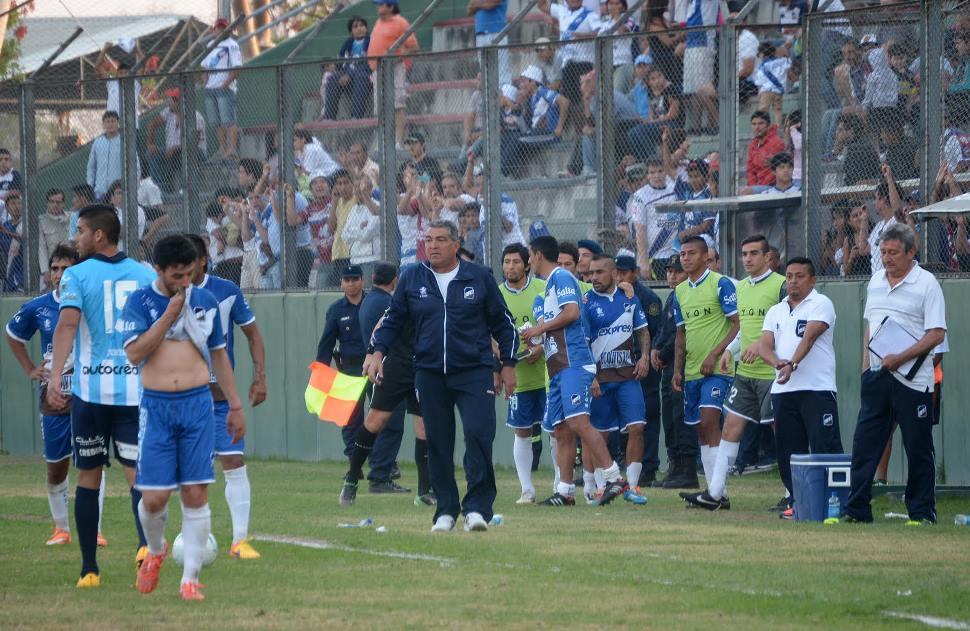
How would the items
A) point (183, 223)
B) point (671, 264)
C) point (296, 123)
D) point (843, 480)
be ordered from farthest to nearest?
point (183, 223)
point (296, 123)
point (671, 264)
point (843, 480)

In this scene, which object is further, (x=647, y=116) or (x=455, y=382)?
(x=647, y=116)

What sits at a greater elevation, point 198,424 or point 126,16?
point 126,16

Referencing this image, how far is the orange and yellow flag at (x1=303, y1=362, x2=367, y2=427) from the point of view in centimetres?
1623

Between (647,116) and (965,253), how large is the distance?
3810 mm

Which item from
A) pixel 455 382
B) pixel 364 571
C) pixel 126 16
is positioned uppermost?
pixel 126 16

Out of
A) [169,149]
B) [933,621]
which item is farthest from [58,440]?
[169,149]

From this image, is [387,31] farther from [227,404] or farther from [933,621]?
[933,621]

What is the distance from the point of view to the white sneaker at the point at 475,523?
11422mm

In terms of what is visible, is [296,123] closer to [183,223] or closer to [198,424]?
[183,223]

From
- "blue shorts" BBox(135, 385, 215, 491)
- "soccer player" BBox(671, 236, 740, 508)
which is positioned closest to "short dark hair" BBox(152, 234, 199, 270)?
"blue shorts" BBox(135, 385, 215, 491)

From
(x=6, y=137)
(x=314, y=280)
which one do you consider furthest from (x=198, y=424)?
(x=6, y=137)

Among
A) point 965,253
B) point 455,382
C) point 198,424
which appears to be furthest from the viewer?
point 965,253

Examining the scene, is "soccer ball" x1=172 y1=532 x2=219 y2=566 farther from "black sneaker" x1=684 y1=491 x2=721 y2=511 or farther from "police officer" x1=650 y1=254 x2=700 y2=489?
"police officer" x1=650 y1=254 x2=700 y2=489

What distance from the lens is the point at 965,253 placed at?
1502cm
